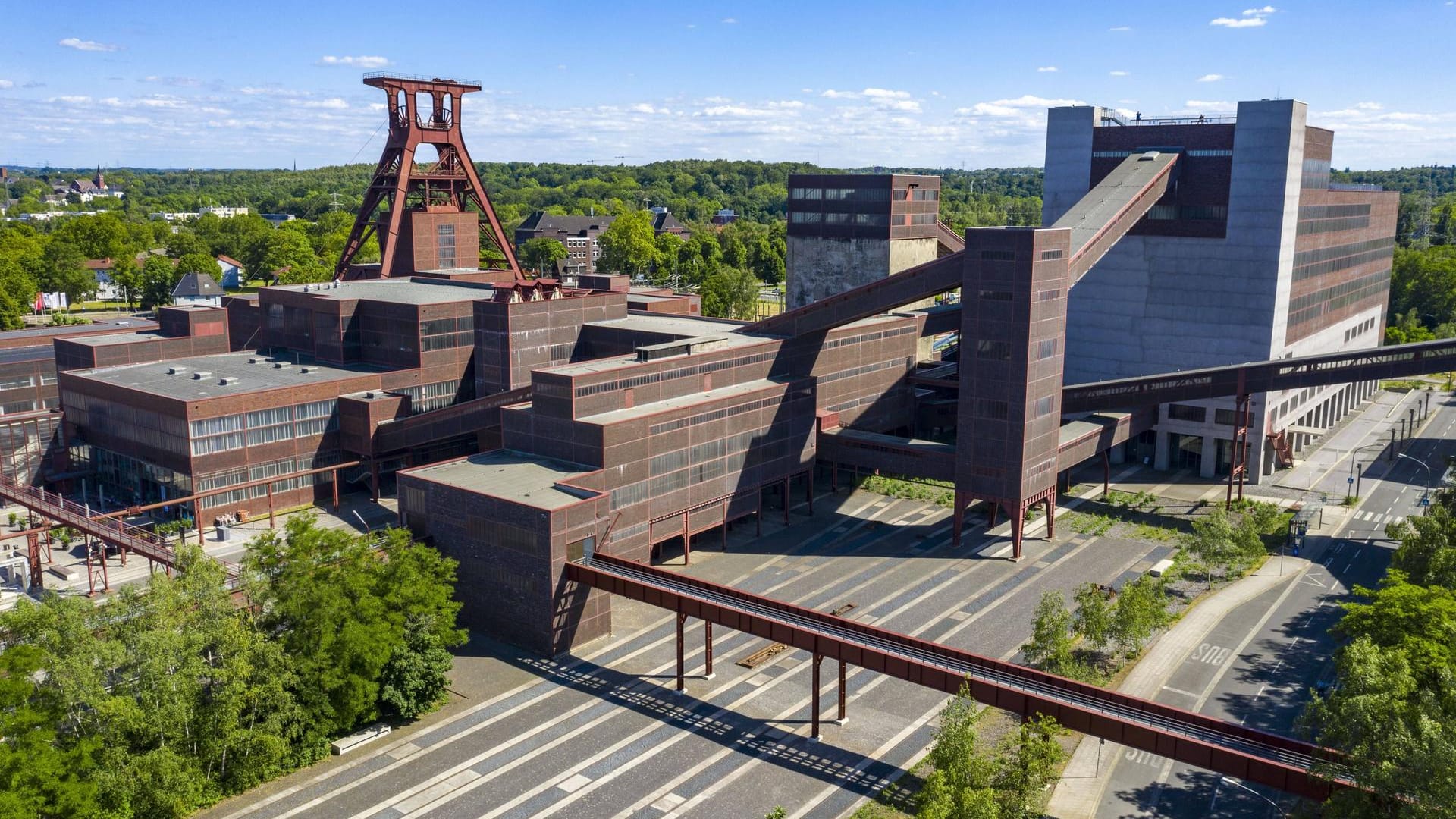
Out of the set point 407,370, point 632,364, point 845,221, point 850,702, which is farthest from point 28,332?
point 850,702

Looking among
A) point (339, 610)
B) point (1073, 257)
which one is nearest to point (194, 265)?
point (339, 610)

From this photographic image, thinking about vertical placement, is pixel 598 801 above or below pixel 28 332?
below

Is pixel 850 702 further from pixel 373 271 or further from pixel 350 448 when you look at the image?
pixel 373 271

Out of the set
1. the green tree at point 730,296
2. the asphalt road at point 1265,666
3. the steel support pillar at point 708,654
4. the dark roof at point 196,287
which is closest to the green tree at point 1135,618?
the asphalt road at point 1265,666

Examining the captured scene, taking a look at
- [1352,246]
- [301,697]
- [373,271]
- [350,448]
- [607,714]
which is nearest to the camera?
[301,697]

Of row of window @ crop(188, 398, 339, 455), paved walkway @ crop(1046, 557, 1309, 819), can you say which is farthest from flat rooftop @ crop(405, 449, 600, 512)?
paved walkway @ crop(1046, 557, 1309, 819)

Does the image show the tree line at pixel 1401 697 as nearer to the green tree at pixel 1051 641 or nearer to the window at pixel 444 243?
the green tree at pixel 1051 641

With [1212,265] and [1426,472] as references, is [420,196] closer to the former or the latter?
[1212,265]

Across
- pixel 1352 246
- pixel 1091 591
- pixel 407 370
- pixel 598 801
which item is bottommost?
pixel 598 801
